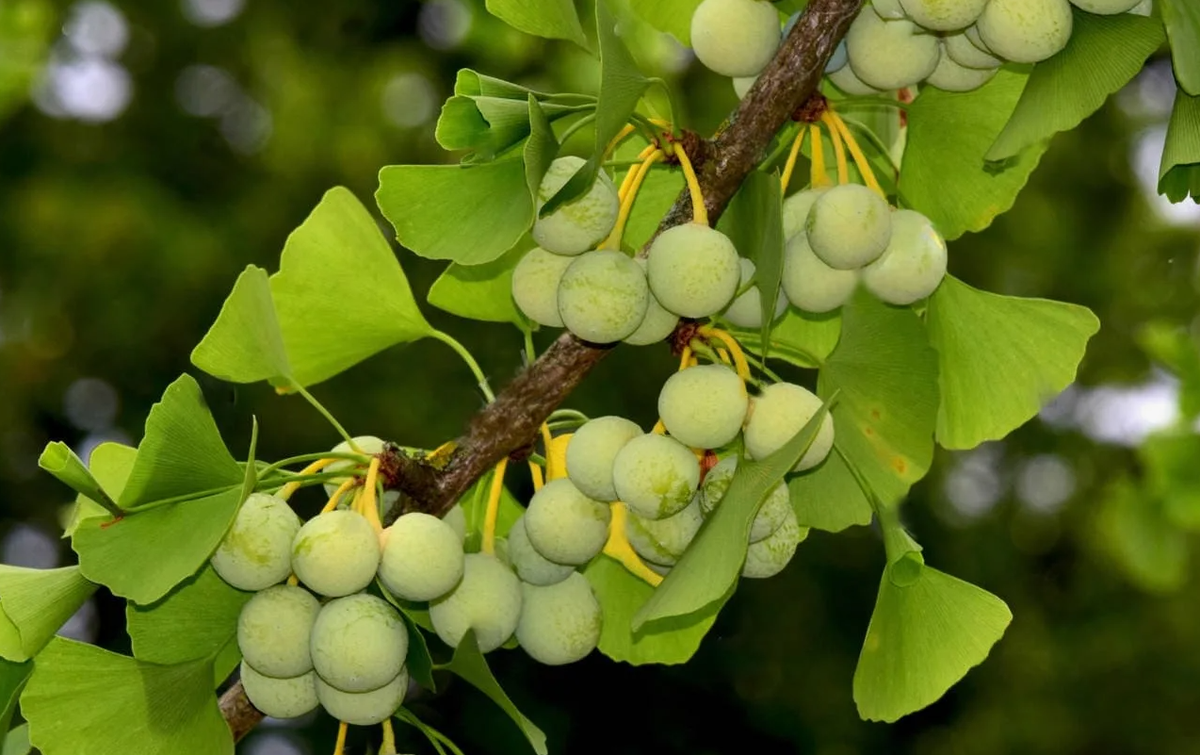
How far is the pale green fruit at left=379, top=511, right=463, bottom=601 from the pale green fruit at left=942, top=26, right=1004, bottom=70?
47cm

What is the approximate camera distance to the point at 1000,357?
1.08 meters

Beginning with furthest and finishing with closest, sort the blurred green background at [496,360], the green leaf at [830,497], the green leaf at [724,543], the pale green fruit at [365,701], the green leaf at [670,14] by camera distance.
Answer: the blurred green background at [496,360] < the green leaf at [670,14] < the green leaf at [830,497] < the pale green fruit at [365,701] < the green leaf at [724,543]

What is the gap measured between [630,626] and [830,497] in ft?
0.58

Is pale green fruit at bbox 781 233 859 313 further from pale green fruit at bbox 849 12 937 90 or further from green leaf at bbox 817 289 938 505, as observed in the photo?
pale green fruit at bbox 849 12 937 90

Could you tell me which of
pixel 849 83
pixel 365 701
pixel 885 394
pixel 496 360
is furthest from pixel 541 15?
pixel 496 360

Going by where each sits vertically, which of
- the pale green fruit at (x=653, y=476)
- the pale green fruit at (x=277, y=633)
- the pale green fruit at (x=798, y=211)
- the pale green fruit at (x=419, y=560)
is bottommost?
the pale green fruit at (x=277, y=633)

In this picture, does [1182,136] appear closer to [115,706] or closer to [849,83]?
[849,83]

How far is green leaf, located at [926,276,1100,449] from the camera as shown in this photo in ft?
3.50

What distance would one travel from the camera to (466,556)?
0.97 m

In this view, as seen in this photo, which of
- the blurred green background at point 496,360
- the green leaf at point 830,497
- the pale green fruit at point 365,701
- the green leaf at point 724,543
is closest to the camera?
the green leaf at point 724,543

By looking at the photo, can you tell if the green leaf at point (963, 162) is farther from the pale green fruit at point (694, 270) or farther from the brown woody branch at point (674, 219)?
the pale green fruit at point (694, 270)

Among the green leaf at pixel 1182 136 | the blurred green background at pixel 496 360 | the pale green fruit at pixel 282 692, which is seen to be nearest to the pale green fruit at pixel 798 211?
the green leaf at pixel 1182 136

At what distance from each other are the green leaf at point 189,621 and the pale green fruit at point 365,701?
3.0 inches

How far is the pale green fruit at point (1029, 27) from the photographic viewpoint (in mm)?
877
